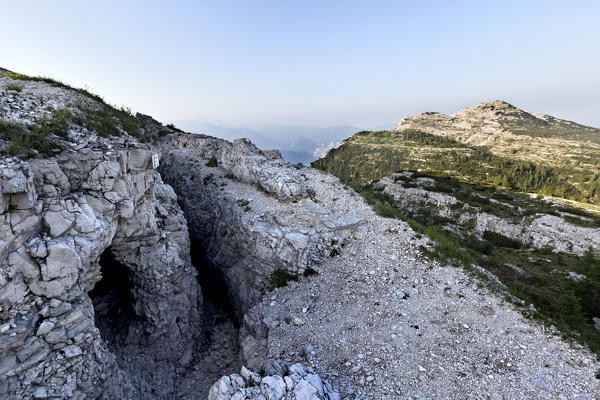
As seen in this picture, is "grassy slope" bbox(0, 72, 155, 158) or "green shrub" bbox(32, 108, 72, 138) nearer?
"grassy slope" bbox(0, 72, 155, 158)

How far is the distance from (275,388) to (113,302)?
13483 millimetres

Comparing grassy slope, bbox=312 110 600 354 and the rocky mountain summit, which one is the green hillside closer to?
grassy slope, bbox=312 110 600 354

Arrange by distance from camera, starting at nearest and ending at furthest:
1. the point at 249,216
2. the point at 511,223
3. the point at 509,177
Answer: the point at 249,216
the point at 511,223
the point at 509,177

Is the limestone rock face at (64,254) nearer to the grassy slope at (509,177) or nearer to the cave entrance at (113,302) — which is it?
the cave entrance at (113,302)

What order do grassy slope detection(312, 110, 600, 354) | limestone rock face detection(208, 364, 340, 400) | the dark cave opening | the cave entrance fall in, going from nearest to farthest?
limestone rock face detection(208, 364, 340, 400) < the cave entrance < grassy slope detection(312, 110, 600, 354) < the dark cave opening

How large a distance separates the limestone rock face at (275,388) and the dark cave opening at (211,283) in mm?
10433

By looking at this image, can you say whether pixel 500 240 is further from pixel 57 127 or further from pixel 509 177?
pixel 509 177

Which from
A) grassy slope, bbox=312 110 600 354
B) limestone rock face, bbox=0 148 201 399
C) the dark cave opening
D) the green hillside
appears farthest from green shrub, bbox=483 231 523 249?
limestone rock face, bbox=0 148 201 399

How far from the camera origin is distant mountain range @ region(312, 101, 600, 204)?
87.8 meters

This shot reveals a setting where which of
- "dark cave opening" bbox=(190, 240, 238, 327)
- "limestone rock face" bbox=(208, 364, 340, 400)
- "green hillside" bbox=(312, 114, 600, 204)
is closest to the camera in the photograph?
"limestone rock face" bbox=(208, 364, 340, 400)

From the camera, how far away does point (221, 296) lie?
20.5 meters

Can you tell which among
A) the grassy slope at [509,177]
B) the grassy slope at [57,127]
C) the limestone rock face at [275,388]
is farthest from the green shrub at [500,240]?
the grassy slope at [57,127]

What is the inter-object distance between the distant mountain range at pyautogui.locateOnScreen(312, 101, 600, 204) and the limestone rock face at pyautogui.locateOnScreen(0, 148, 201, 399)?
200 feet

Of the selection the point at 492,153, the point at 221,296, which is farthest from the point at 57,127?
the point at 492,153
